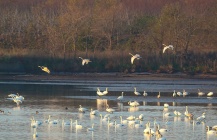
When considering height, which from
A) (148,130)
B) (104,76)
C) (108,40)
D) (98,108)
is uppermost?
(108,40)

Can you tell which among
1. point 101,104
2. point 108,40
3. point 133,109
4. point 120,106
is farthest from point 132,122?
point 108,40

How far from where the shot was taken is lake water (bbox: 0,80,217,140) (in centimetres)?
2153

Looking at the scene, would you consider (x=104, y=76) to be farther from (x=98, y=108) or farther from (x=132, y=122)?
(x=132, y=122)

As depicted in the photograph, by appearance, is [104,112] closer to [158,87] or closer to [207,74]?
[158,87]

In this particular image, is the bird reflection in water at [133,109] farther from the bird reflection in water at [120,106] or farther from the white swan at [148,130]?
the white swan at [148,130]

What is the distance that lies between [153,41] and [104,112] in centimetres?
2493

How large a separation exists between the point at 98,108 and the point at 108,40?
86.2 feet

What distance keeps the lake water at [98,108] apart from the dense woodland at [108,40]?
4763mm

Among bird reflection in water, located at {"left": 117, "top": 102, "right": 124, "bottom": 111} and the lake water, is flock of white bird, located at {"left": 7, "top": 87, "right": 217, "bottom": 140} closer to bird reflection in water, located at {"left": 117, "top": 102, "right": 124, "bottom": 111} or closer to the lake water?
the lake water

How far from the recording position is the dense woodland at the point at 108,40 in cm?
4535

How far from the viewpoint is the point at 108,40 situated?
54031 millimetres

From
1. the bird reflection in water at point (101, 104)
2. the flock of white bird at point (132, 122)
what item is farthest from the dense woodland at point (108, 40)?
the flock of white bird at point (132, 122)

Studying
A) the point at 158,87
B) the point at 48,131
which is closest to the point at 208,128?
the point at 48,131

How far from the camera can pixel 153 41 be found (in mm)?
51031
